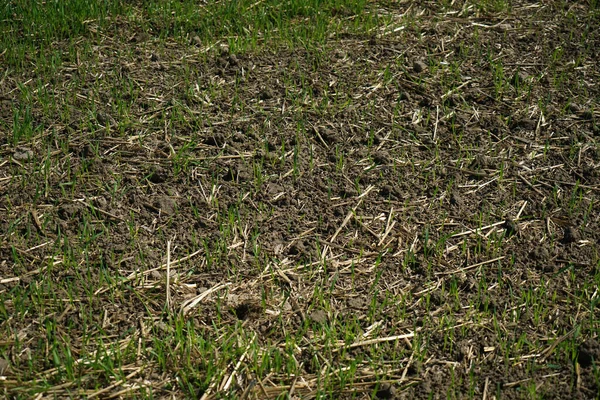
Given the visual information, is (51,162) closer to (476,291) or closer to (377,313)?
(377,313)

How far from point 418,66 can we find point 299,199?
52.4 inches

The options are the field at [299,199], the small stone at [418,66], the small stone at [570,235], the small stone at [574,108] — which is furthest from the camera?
the small stone at [418,66]

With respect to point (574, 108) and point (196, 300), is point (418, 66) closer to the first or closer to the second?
point (574, 108)

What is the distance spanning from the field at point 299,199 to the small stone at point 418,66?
41 mm

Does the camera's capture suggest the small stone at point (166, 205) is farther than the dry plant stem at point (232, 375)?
Yes

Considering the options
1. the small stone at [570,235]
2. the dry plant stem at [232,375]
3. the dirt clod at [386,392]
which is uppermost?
the dry plant stem at [232,375]

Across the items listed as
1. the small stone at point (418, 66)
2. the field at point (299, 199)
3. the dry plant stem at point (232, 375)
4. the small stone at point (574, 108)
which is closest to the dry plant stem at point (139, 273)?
the field at point (299, 199)

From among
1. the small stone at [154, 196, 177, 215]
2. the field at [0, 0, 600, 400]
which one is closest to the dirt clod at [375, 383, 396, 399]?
the field at [0, 0, 600, 400]

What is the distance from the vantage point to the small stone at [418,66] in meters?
4.37

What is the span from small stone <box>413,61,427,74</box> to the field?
0.04 metres

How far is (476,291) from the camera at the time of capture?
3.06m

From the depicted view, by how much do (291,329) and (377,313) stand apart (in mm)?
339

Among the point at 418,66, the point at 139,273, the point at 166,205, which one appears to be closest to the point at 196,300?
the point at 139,273

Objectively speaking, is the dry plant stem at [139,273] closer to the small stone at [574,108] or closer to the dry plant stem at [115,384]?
the dry plant stem at [115,384]
